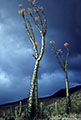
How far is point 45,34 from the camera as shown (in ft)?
47.2

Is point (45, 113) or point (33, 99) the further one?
point (45, 113)

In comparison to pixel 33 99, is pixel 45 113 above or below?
below

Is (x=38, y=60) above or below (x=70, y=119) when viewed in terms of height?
above

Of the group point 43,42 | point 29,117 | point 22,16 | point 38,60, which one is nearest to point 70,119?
point 29,117

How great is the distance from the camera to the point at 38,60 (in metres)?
13.0

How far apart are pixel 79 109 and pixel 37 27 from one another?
919 centimetres

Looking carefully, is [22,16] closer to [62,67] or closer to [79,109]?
[62,67]

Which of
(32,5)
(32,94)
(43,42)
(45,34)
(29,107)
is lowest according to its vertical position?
(29,107)

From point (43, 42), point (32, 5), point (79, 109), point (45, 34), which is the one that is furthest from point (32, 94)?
point (32, 5)

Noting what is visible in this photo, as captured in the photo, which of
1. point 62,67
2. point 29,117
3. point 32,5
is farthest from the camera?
point 62,67

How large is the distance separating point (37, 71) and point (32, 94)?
1821 millimetres

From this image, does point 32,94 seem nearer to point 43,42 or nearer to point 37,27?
point 43,42

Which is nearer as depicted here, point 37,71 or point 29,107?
point 29,107

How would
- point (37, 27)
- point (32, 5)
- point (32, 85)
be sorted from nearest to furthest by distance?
1. point (32, 85)
2. point (37, 27)
3. point (32, 5)
